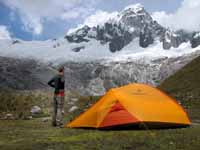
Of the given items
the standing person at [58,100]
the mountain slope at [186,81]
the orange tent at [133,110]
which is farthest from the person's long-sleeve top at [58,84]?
the mountain slope at [186,81]

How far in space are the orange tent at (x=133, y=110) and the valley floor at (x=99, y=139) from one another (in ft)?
2.82

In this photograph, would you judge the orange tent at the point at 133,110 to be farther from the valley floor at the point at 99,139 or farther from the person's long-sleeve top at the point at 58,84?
the person's long-sleeve top at the point at 58,84

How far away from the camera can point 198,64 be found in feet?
237

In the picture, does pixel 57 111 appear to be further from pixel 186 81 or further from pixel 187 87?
pixel 186 81

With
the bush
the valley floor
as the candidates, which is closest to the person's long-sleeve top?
the valley floor

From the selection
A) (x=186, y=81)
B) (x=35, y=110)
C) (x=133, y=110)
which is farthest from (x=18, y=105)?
(x=186, y=81)

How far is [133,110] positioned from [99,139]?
4.46m

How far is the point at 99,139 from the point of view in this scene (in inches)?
722

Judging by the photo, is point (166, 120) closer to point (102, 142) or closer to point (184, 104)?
point (102, 142)

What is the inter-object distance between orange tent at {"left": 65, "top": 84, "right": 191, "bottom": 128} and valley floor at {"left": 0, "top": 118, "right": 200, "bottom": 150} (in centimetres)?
86

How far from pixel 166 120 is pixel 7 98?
59.9 ft

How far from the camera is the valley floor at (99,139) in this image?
16.4m

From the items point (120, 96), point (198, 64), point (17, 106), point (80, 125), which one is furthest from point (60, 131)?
point (198, 64)

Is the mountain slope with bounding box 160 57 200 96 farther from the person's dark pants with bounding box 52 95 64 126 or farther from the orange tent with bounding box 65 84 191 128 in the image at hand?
the person's dark pants with bounding box 52 95 64 126
